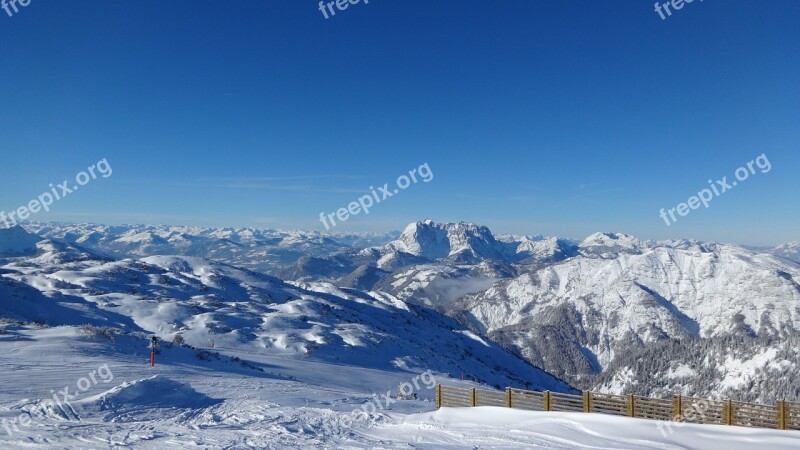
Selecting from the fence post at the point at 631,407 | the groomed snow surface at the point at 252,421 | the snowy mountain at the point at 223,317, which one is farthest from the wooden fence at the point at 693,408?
the snowy mountain at the point at 223,317

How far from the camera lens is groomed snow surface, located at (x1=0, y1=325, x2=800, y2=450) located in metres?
17.9

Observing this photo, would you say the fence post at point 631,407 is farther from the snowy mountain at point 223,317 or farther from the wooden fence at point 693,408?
the snowy mountain at point 223,317

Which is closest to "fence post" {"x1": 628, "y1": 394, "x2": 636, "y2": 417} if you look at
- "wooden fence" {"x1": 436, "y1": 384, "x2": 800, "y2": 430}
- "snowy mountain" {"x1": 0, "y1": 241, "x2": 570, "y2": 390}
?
"wooden fence" {"x1": 436, "y1": 384, "x2": 800, "y2": 430}

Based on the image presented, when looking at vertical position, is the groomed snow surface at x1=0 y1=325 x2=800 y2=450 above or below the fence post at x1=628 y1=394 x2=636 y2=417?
below

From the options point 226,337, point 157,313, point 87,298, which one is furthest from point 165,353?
point 87,298

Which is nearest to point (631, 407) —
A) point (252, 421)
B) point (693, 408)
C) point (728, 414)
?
point (693, 408)

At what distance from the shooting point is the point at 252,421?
68.9ft

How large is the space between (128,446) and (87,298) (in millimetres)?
83776

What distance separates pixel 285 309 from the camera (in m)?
101

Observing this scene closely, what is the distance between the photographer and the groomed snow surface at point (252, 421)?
17906 millimetres

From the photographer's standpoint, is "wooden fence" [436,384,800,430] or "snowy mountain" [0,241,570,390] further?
"snowy mountain" [0,241,570,390]

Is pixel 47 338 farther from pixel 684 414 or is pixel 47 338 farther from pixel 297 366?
pixel 684 414

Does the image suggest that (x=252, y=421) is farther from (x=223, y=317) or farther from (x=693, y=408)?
(x=223, y=317)

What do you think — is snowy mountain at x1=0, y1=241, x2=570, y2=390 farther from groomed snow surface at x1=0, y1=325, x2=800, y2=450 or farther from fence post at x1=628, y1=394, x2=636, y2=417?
fence post at x1=628, y1=394, x2=636, y2=417
